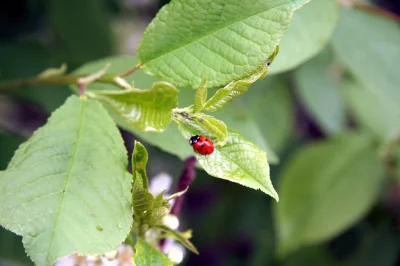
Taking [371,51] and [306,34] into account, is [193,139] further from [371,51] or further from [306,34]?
[371,51]

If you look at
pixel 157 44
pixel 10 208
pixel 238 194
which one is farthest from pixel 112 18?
pixel 10 208

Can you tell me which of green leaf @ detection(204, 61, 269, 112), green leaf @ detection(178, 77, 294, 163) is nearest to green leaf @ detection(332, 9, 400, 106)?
green leaf @ detection(178, 77, 294, 163)

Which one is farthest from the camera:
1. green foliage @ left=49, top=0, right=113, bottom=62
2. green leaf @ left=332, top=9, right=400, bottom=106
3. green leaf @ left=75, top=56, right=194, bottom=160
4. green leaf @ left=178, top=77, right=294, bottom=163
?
green foliage @ left=49, top=0, right=113, bottom=62

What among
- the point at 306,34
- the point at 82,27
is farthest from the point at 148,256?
the point at 82,27

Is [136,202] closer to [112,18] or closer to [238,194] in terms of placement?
[238,194]

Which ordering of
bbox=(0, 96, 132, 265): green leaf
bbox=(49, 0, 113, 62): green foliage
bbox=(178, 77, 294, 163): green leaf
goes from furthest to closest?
1. bbox=(49, 0, 113, 62): green foliage
2. bbox=(178, 77, 294, 163): green leaf
3. bbox=(0, 96, 132, 265): green leaf

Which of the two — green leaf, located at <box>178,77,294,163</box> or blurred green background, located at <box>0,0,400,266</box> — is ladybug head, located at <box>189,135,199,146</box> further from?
green leaf, located at <box>178,77,294,163</box>
